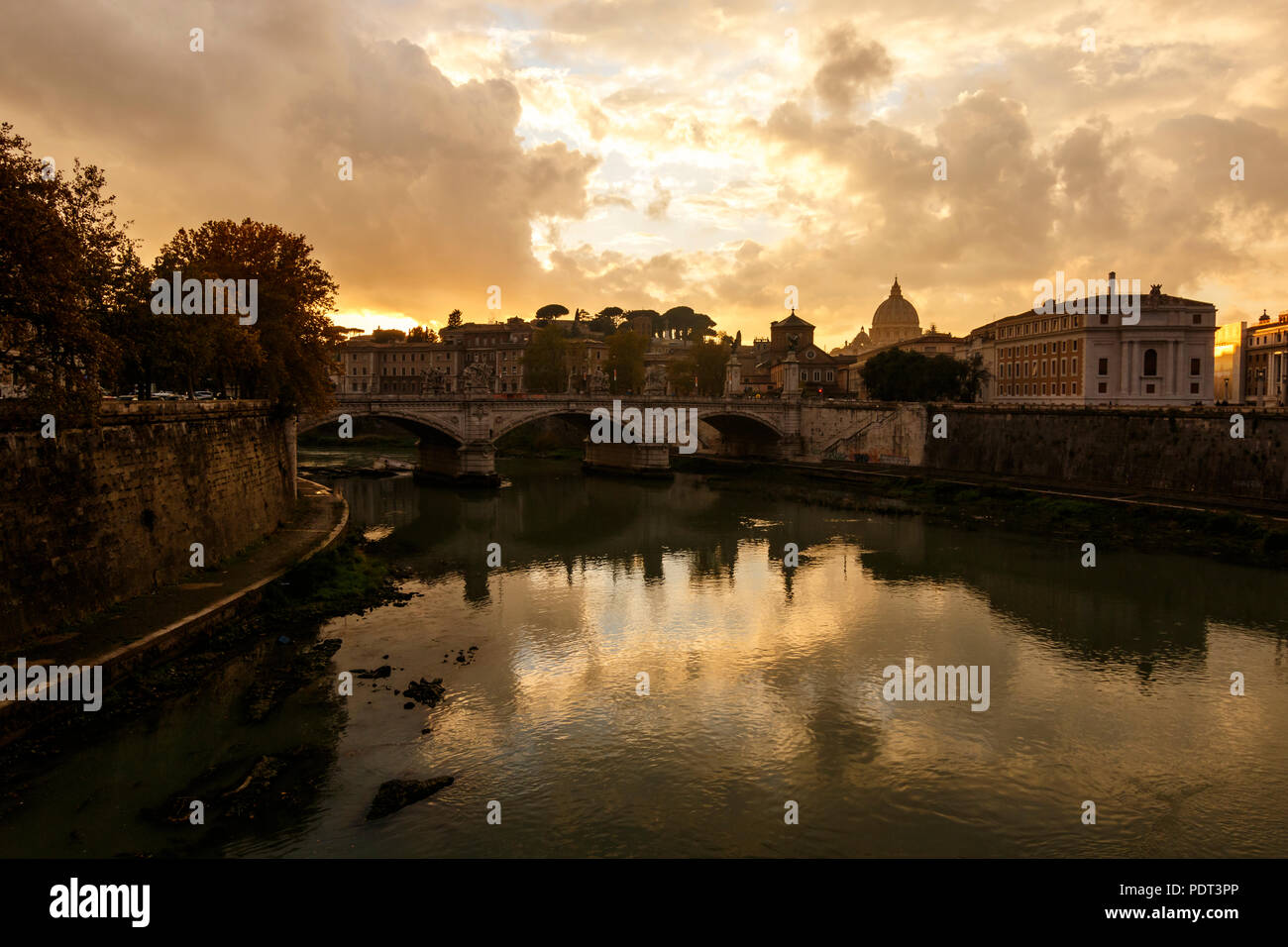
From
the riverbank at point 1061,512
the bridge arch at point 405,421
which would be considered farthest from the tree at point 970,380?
the bridge arch at point 405,421

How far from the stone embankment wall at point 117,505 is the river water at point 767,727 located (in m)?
2.70

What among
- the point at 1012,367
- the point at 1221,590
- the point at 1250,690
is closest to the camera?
the point at 1250,690

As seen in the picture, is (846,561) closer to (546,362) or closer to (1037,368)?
(1037,368)

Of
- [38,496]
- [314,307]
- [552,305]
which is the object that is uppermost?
[552,305]

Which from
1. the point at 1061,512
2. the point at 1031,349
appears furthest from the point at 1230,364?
the point at 1061,512

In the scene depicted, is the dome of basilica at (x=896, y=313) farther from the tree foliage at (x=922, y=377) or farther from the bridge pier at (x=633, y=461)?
the bridge pier at (x=633, y=461)

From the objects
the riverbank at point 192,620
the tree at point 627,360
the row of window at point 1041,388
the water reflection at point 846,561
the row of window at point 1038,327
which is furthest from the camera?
the tree at point 627,360

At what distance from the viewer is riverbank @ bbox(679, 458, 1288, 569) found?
26.3 m

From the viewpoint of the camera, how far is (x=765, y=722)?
42.8 feet

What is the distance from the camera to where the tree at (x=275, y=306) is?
81.8ft
